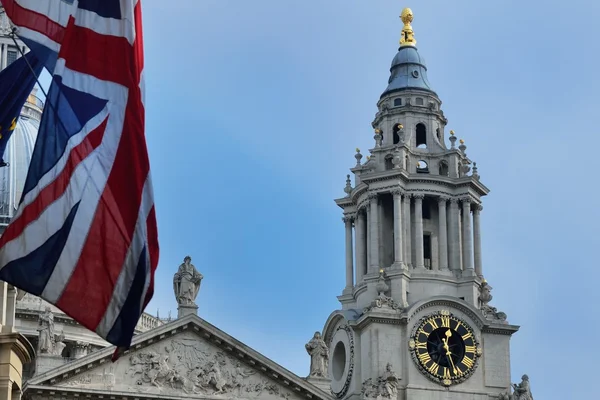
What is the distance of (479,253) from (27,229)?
57328 millimetres

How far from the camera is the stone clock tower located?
240ft

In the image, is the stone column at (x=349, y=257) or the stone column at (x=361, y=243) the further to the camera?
the stone column at (x=349, y=257)

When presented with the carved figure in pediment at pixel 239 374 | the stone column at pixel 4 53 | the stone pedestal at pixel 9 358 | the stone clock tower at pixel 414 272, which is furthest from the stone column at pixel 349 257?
the stone pedestal at pixel 9 358

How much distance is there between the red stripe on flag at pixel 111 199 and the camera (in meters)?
21.9

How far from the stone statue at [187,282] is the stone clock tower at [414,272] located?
10.2m

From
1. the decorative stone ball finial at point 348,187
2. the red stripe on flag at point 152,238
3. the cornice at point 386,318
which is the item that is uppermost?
the decorative stone ball finial at point 348,187

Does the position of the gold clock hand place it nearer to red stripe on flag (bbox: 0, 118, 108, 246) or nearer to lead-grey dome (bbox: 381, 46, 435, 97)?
lead-grey dome (bbox: 381, 46, 435, 97)

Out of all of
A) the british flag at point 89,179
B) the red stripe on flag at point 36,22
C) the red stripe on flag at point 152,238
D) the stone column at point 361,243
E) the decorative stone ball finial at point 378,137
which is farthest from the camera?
the decorative stone ball finial at point 378,137

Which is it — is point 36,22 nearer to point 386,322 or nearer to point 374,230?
point 386,322

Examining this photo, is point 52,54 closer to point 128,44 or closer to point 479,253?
point 128,44

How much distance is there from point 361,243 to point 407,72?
9.95 m

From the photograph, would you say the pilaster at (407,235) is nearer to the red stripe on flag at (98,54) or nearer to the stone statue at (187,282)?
the stone statue at (187,282)

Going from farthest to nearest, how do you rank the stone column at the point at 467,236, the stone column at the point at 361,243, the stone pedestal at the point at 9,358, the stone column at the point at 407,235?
the stone column at the point at 361,243 → the stone column at the point at 467,236 → the stone column at the point at 407,235 → the stone pedestal at the point at 9,358

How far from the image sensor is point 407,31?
82.6 m
